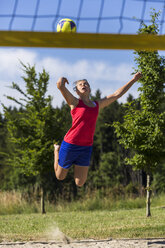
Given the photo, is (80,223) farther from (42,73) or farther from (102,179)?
(102,179)

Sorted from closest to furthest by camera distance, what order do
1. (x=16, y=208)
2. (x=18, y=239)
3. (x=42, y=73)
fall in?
1. (x=18, y=239)
2. (x=42, y=73)
3. (x=16, y=208)

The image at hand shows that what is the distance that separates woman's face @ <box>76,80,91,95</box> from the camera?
16.9 feet

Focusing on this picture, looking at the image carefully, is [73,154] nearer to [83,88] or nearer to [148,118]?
[83,88]

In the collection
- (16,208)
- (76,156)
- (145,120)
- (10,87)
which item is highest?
(10,87)

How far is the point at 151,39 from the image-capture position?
4523 millimetres

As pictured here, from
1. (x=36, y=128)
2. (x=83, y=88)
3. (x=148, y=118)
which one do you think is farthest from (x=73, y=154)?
(x=36, y=128)

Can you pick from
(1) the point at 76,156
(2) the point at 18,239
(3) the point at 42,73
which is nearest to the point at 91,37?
(1) the point at 76,156

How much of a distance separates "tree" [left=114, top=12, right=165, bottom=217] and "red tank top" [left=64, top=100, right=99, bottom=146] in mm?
4896

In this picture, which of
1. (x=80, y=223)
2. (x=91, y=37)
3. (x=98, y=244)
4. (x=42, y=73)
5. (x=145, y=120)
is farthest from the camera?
(x=42, y=73)

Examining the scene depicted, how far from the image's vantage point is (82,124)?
493 centimetres

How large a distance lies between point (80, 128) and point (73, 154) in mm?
450

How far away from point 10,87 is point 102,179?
66.7 ft

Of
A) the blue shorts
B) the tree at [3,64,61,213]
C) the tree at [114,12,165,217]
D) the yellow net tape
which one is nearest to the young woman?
the blue shorts

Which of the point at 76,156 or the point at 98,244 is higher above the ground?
the point at 76,156
